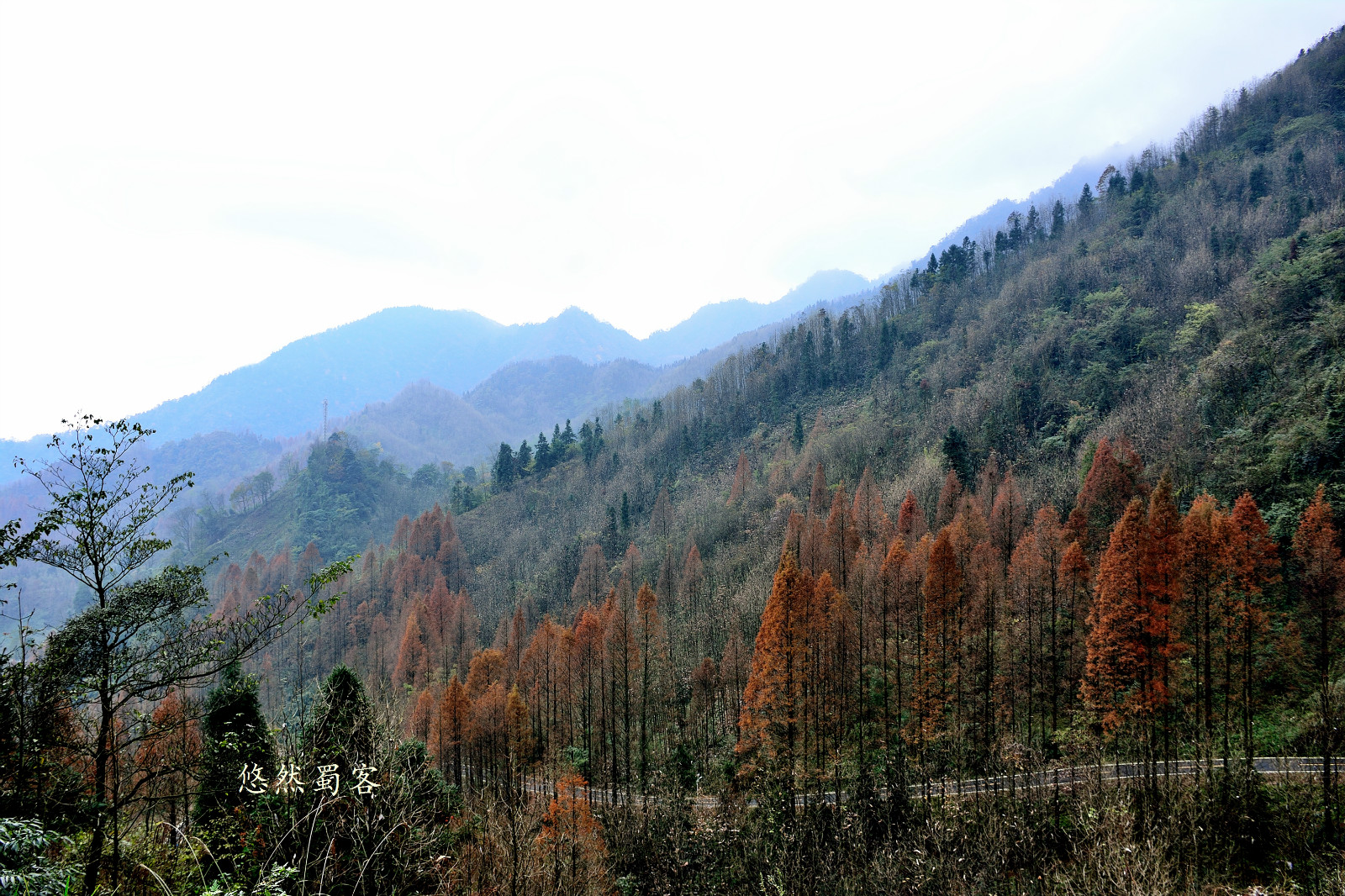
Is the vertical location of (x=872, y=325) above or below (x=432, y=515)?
above

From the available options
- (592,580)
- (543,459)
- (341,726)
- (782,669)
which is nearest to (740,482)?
(592,580)

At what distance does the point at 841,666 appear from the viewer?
34969 mm

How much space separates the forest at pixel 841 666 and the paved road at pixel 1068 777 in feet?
1.08

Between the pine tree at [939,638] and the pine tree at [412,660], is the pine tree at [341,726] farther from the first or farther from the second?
the pine tree at [412,660]

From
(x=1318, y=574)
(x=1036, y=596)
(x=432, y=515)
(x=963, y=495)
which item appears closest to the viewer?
(x=1318, y=574)

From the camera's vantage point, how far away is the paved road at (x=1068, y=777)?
24.0 meters

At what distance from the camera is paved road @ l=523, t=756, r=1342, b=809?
24039 millimetres

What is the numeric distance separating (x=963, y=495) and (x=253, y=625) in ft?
173

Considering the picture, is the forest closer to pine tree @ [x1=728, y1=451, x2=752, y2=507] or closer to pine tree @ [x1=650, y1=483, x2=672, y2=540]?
pine tree @ [x1=728, y1=451, x2=752, y2=507]

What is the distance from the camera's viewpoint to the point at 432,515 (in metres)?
105

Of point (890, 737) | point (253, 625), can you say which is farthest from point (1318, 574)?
point (253, 625)

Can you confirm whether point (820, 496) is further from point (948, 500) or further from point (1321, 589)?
point (1321, 589)

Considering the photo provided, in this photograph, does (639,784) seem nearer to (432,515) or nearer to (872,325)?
(432,515)

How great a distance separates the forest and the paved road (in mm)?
330
